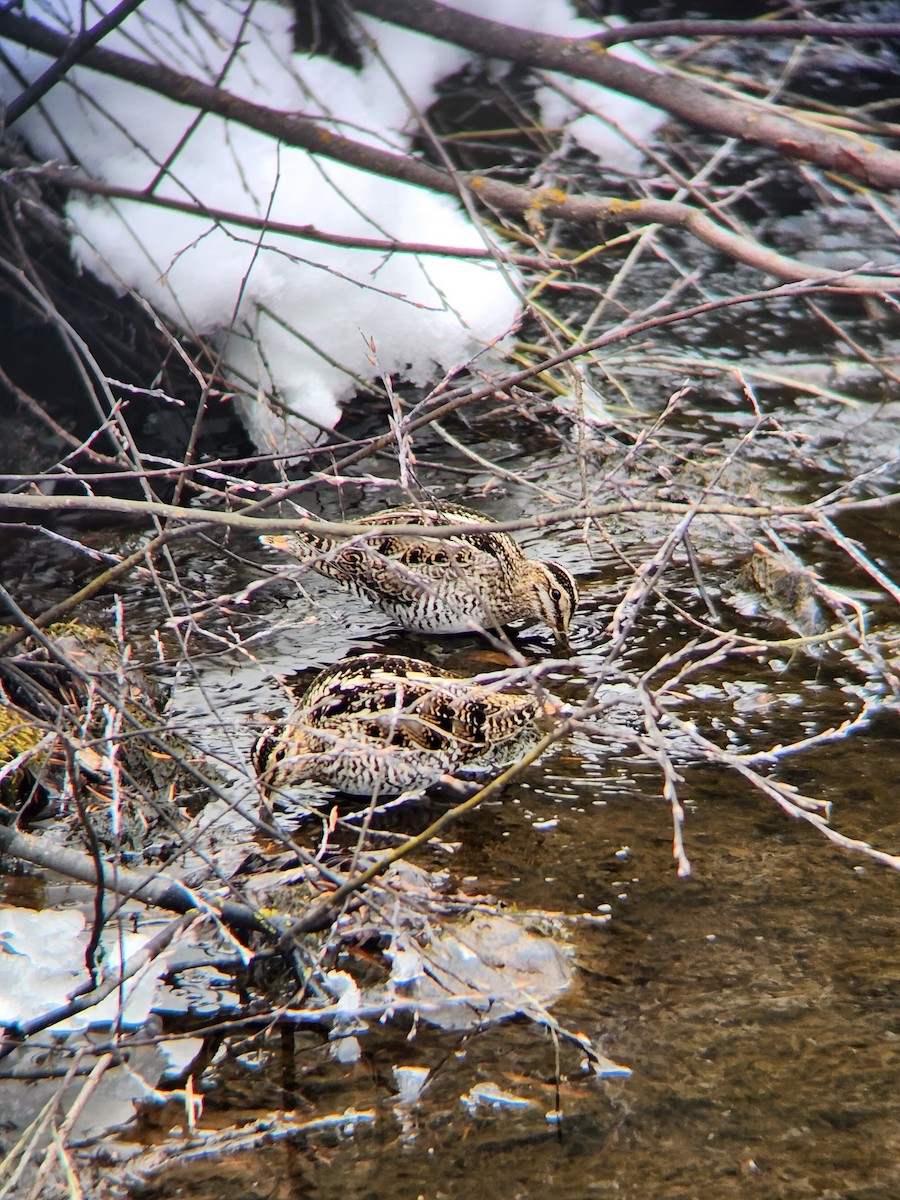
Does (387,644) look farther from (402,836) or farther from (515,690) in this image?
(402,836)

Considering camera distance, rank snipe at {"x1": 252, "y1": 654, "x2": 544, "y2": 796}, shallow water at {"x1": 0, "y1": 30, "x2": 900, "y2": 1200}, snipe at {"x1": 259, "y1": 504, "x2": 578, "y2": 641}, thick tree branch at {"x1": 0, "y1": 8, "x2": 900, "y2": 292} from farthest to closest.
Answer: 1. snipe at {"x1": 259, "y1": 504, "x2": 578, "y2": 641}
2. snipe at {"x1": 252, "y1": 654, "x2": 544, "y2": 796}
3. thick tree branch at {"x1": 0, "y1": 8, "x2": 900, "y2": 292}
4. shallow water at {"x1": 0, "y1": 30, "x2": 900, "y2": 1200}

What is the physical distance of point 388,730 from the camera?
4.26m

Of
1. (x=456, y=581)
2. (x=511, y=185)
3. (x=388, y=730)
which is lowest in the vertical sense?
(x=388, y=730)

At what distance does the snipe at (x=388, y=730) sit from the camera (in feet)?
14.2

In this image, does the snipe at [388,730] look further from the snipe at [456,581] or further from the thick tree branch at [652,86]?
the thick tree branch at [652,86]

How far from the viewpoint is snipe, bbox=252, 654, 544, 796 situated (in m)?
4.32

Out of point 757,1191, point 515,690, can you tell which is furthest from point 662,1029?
point 515,690

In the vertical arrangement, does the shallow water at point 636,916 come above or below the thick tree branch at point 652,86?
below

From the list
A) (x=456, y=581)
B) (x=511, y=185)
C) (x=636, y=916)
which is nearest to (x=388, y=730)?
(x=636, y=916)

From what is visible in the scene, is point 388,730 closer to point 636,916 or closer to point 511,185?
point 636,916

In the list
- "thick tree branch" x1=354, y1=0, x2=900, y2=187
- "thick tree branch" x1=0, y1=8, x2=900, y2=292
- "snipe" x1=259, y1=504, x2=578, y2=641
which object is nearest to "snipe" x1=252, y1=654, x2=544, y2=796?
"snipe" x1=259, y1=504, x2=578, y2=641

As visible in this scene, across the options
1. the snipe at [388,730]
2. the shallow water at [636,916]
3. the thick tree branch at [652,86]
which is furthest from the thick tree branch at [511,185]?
the snipe at [388,730]

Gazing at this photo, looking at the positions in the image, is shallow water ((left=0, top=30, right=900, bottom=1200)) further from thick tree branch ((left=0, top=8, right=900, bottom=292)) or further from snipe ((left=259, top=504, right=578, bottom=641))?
thick tree branch ((left=0, top=8, right=900, bottom=292))

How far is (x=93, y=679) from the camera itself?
11.1ft
